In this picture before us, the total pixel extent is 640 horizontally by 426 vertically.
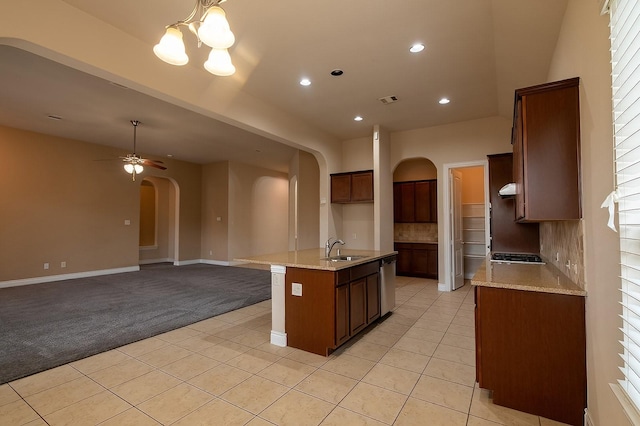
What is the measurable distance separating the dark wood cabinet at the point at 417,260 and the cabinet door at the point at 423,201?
24.9 inches

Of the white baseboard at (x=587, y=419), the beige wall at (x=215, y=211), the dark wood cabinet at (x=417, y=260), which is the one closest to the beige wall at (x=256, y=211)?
the beige wall at (x=215, y=211)

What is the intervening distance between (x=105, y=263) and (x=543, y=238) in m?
8.97

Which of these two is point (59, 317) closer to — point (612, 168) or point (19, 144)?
point (19, 144)

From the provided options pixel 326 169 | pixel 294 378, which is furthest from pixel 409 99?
pixel 294 378

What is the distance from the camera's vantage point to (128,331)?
11.9 ft

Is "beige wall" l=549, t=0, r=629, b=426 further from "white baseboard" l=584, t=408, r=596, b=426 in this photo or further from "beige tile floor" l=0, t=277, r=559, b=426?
"beige tile floor" l=0, t=277, r=559, b=426

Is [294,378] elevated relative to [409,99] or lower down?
lower down

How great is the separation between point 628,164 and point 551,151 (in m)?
0.91

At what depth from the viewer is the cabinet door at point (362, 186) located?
6165mm

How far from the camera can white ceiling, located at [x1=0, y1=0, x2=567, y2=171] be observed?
2.69 m

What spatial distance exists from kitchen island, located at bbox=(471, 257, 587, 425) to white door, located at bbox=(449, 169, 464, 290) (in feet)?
11.9

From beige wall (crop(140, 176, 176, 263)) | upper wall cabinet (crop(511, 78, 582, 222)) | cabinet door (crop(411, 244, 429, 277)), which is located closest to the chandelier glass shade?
beige wall (crop(140, 176, 176, 263))

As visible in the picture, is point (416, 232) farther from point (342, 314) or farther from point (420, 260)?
point (342, 314)

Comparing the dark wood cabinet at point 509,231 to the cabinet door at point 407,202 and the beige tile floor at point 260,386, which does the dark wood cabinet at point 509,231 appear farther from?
the cabinet door at point 407,202
